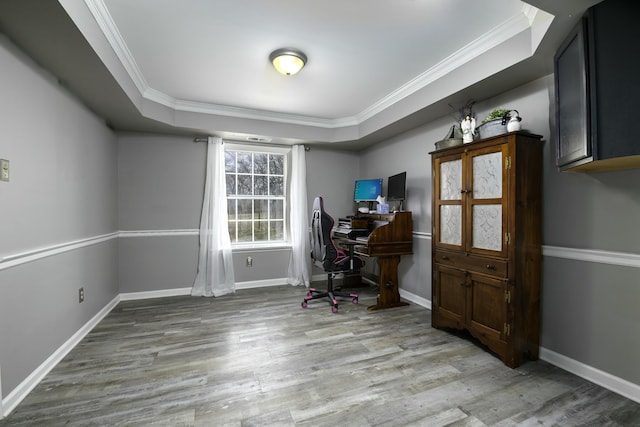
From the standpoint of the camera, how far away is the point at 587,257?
6.68ft

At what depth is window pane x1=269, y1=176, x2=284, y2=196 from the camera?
4730 millimetres

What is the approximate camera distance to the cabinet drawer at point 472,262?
2234 mm

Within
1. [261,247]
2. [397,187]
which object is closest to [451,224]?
[397,187]

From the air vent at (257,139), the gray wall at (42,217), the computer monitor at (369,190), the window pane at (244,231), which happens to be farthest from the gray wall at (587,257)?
the gray wall at (42,217)

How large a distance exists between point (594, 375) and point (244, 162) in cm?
456

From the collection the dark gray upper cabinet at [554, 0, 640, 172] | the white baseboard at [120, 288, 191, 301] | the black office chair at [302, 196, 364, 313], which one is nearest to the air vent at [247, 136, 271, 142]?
the black office chair at [302, 196, 364, 313]

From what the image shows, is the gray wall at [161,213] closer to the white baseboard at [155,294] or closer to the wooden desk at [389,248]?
the white baseboard at [155,294]

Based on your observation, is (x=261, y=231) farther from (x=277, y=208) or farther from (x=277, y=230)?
(x=277, y=208)

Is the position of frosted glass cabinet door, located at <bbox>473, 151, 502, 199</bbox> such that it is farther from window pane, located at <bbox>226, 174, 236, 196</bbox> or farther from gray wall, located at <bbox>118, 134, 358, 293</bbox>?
window pane, located at <bbox>226, 174, 236, 196</bbox>

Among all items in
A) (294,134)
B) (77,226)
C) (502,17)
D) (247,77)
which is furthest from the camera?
(294,134)

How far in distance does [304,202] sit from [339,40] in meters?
2.63

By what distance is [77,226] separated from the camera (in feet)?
8.59

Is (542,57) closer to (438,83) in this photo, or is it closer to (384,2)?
(438,83)

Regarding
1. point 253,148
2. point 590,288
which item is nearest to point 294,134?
point 253,148
